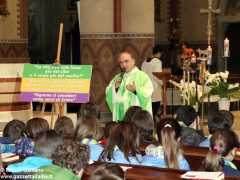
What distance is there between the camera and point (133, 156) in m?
5.51

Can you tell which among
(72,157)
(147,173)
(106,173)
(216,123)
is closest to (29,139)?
(147,173)

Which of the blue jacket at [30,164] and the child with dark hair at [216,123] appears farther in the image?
the child with dark hair at [216,123]

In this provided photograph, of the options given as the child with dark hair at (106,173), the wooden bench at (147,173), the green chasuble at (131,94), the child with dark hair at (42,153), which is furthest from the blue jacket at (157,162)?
the green chasuble at (131,94)

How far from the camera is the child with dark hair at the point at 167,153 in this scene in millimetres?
5270

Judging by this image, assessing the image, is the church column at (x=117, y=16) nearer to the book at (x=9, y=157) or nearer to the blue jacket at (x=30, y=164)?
the book at (x=9, y=157)

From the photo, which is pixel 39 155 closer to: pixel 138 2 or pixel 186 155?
pixel 186 155

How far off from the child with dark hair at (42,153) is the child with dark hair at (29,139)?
331mm

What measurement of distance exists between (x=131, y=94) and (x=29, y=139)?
10.5 ft

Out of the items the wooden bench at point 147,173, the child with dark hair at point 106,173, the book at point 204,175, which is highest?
the child with dark hair at point 106,173

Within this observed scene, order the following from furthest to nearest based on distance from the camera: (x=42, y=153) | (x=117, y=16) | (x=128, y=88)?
(x=117, y=16) < (x=128, y=88) < (x=42, y=153)

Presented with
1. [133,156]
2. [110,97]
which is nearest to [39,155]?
[133,156]

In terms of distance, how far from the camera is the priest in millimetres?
8562

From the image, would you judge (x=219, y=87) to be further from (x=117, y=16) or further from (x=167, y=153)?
(x=167, y=153)

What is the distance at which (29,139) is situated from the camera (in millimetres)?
5934
